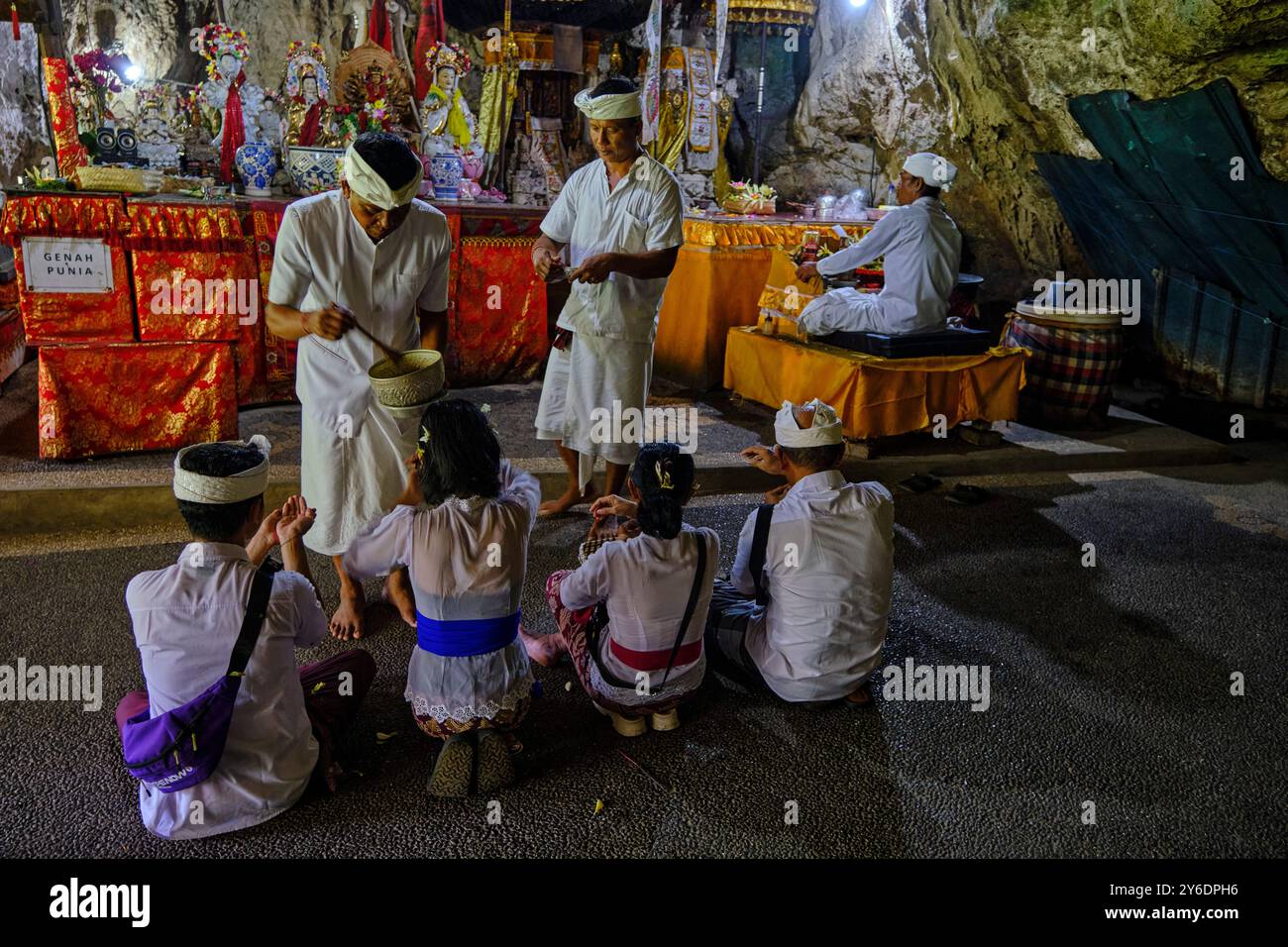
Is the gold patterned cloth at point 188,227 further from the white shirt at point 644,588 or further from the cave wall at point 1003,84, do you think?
the cave wall at point 1003,84

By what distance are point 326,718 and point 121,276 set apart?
10.5 ft

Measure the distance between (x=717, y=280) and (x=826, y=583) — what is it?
13.9ft

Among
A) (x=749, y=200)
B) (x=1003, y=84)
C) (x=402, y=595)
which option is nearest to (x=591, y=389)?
(x=402, y=595)

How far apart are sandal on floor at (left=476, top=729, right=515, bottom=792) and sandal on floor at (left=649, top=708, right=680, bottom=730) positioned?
517 mm

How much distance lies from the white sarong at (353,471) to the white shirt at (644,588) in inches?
34.4

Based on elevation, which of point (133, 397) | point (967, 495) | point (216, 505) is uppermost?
point (216, 505)

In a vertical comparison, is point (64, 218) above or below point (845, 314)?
above

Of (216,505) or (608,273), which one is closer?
(216,505)

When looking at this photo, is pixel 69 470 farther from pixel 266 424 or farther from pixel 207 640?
pixel 207 640

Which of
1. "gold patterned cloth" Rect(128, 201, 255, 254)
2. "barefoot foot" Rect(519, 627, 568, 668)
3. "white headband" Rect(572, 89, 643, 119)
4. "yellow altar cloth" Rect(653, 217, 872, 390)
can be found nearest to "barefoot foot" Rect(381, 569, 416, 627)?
"barefoot foot" Rect(519, 627, 568, 668)

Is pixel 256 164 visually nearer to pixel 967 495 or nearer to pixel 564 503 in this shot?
pixel 564 503

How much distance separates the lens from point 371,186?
9.84ft

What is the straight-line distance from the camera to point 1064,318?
653 cm

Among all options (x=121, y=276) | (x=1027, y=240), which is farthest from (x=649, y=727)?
(x=1027, y=240)
